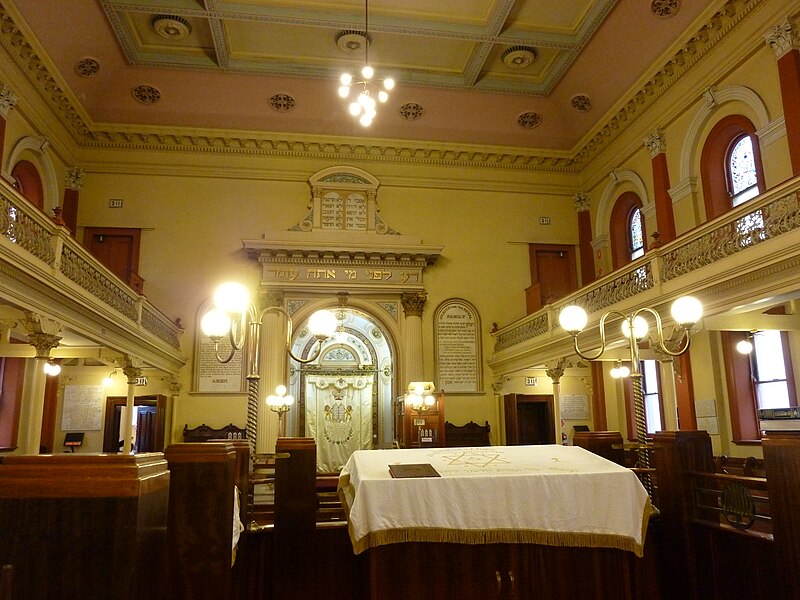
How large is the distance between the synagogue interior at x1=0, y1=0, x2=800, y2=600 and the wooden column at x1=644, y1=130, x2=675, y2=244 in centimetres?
6

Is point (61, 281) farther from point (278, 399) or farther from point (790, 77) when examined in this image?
point (790, 77)

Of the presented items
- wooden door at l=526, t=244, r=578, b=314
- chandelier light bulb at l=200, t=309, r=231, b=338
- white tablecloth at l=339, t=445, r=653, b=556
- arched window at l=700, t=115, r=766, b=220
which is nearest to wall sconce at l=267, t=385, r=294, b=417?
wooden door at l=526, t=244, r=578, b=314

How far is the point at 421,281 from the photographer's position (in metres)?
16.8

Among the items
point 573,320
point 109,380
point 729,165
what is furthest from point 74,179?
point 729,165

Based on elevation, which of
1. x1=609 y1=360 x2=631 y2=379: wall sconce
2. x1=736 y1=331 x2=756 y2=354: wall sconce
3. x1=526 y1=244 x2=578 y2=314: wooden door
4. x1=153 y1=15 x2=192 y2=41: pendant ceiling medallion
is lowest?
x1=609 y1=360 x2=631 y2=379: wall sconce

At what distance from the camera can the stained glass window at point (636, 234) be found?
15.4 metres

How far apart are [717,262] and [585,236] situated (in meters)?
8.73

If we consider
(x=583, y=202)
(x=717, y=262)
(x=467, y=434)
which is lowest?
(x=467, y=434)

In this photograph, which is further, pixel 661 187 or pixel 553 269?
pixel 553 269

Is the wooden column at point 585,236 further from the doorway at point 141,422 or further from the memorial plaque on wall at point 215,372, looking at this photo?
the doorway at point 141,422

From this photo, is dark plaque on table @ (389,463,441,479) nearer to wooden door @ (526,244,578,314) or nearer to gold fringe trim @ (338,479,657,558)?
gold fringe trim @ (338,479,657,558)

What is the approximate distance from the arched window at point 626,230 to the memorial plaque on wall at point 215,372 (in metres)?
9.98

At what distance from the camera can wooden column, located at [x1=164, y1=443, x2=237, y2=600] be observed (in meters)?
3.42

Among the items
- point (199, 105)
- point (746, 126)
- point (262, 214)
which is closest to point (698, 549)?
point (746, 126)
